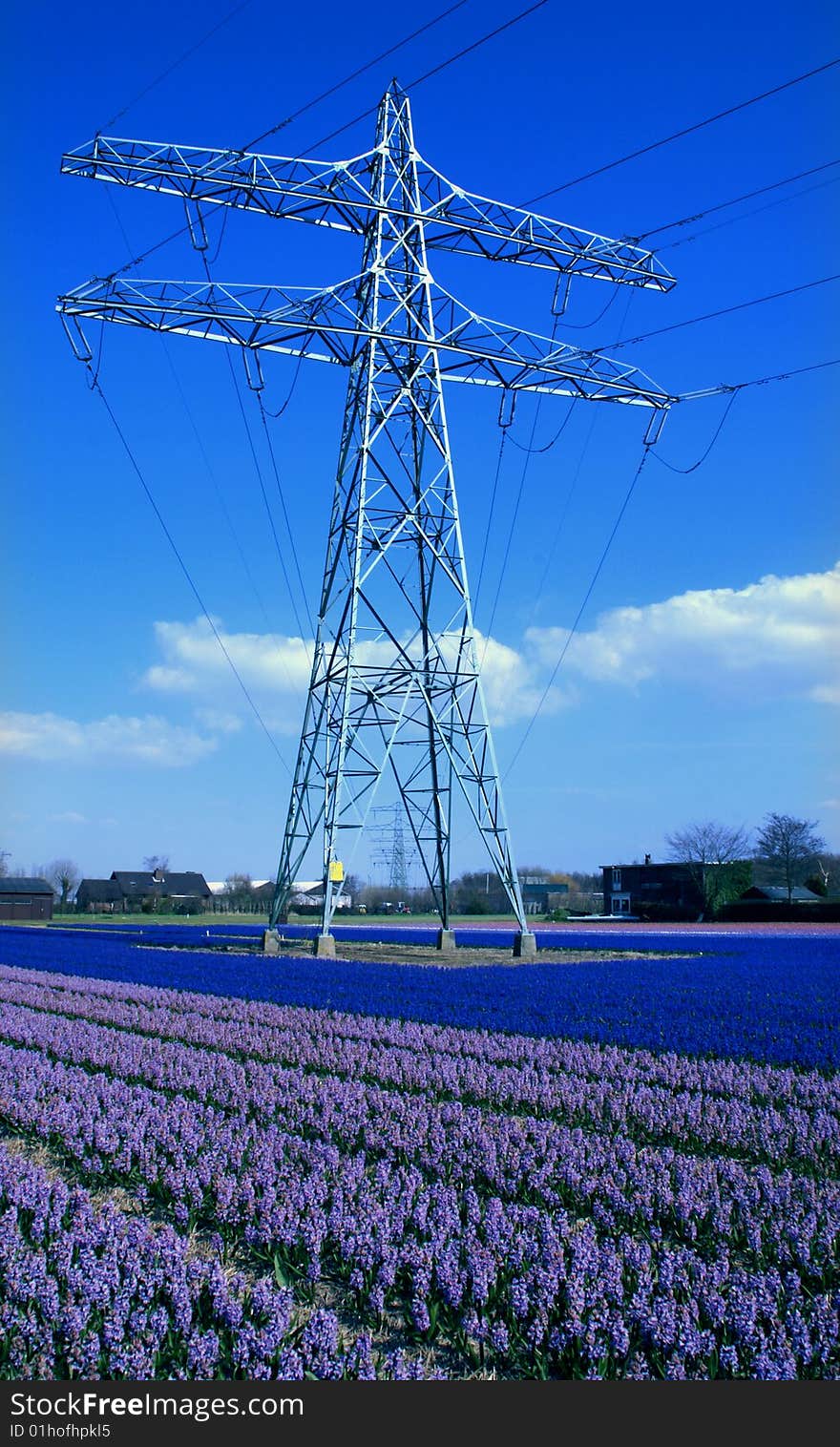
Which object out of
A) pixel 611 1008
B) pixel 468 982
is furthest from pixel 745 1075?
pixel 468 982

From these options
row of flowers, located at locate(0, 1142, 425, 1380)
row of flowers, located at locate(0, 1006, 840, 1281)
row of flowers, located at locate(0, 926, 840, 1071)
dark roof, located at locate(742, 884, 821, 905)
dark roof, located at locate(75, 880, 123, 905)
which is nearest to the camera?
row of flowers, located at locate(0, 1142, 425, 1380)

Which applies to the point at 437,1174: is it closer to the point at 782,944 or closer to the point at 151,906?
the point at 782,944

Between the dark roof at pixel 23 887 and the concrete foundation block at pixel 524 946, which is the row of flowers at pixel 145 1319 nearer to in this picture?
the concrete foundation block at pixel 524 946

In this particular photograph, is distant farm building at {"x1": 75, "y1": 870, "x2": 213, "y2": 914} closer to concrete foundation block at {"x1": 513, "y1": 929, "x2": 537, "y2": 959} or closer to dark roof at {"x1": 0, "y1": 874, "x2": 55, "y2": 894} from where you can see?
dark roof at {"x1": 0, "y1": 874, "x2": 55, "y2": 894}

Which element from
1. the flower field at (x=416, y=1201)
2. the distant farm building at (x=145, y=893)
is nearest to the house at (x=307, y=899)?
the distant farm building at (x=145, y=893)

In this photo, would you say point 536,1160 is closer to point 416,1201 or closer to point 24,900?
point 416,1201

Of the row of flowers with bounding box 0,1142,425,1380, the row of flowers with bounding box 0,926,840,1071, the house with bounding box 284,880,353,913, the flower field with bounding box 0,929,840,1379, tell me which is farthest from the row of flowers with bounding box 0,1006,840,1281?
the house with bounding box 284,880,353,913
